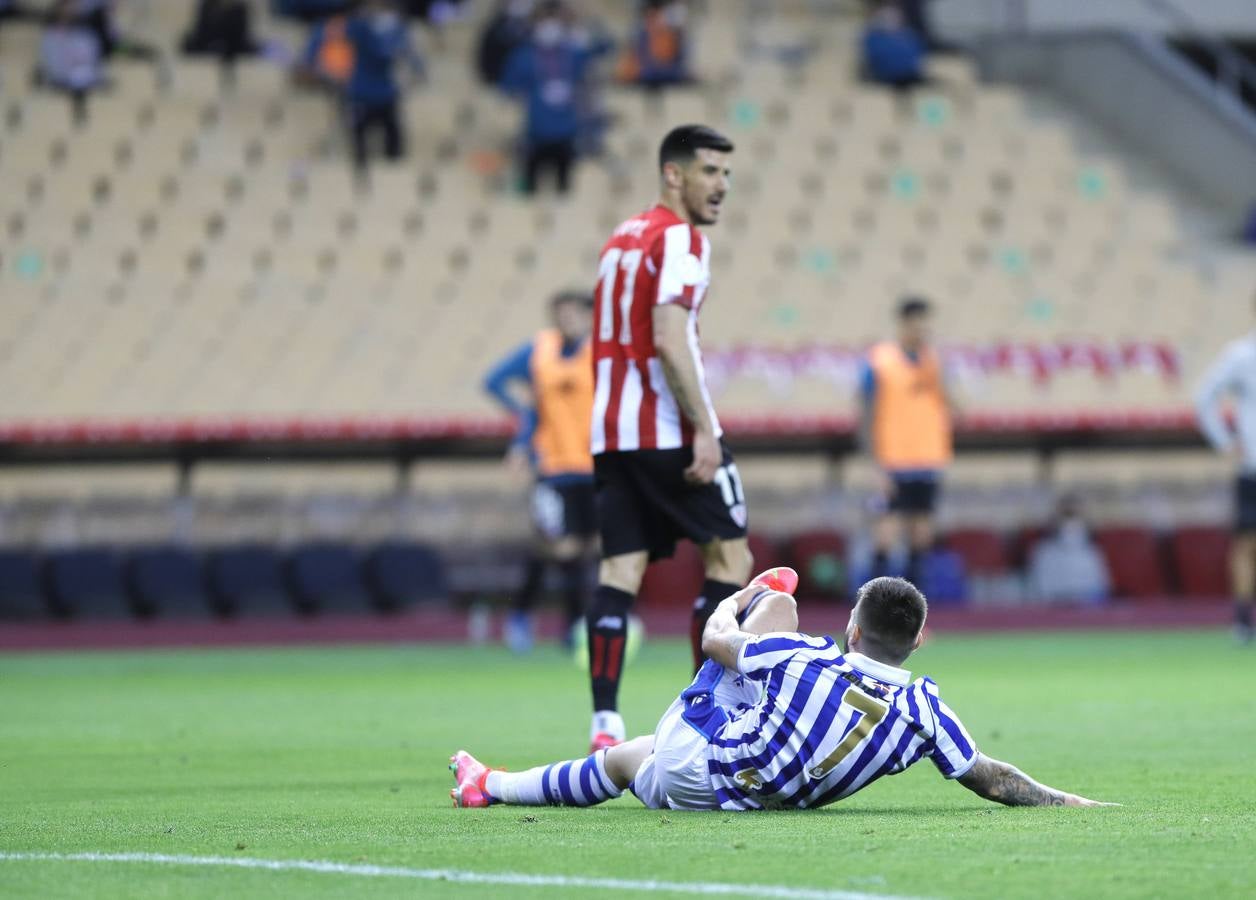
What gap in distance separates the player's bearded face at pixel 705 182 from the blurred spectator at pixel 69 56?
48.1 feet

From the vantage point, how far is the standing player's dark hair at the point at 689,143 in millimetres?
7828

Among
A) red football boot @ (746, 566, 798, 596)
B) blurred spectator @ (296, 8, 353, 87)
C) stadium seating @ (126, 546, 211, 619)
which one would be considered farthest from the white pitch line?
blurred spectator @ (296, 8, 353, 87)

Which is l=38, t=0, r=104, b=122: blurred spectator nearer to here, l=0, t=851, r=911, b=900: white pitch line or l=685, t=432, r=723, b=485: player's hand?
l=685, t=432, r=723, b=485: player's hand

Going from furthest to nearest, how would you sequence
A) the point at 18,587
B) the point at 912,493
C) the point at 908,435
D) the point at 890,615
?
1. the point at 18,587
2. the point at 912,493
3. the point at 908,435
4. the point at 890,615

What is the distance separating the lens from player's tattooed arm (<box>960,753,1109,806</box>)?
18.8ft

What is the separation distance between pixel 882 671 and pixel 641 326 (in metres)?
2.60

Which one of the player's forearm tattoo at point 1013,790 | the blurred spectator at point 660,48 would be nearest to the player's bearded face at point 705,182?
the player's forearm tattoo at point 1013,790

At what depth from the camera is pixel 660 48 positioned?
23.1m

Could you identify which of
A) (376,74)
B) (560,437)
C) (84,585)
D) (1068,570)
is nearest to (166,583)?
(84,585)

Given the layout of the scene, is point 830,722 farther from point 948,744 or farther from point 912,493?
point 912,493

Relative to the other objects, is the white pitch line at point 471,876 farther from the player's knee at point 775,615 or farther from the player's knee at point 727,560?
the player's knee at point 727,560

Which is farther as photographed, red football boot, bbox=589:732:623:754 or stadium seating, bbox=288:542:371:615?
stadium seating, bbox=288:542:371:615

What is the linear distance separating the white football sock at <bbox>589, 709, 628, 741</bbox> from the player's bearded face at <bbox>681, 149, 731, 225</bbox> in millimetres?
1773

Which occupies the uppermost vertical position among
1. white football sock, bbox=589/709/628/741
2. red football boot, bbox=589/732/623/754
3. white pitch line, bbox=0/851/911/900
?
white pitch line, bbox=0/851/911/900
